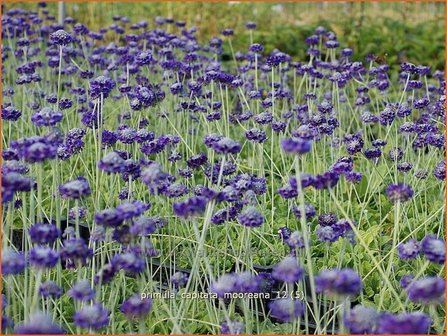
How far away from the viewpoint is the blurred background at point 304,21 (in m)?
7.11

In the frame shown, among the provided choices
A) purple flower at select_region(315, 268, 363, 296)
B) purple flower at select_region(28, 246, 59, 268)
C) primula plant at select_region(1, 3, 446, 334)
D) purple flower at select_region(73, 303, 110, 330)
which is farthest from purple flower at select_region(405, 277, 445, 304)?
purple flower at select_region(28, 246, 59, 268)

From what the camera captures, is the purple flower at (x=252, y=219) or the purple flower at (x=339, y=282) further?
the purple flower at (x=252, y=219)

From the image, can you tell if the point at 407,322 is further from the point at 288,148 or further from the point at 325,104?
the point at 325,104

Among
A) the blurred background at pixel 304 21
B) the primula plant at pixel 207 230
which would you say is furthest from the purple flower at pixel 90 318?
the blurred background at pixel 304 21

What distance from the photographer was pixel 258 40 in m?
7.29

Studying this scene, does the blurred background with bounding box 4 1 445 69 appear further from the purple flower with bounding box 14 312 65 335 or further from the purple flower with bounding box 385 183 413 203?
the purple flower with bounding box 14 312 65 335

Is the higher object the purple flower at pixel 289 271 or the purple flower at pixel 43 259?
the purple flower at pixel 43 259

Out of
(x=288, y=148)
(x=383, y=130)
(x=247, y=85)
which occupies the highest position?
(x=288, y=148)

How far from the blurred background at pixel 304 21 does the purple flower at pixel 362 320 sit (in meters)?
5.04

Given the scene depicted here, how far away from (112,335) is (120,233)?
0.37 metres

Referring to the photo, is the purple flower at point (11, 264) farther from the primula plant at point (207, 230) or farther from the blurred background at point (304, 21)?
the blurred background at point (304, 21)

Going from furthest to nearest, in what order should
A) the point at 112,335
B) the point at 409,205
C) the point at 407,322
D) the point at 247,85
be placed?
the point at 247,85 → the point at 409,205 → the point at 112,335 → the point at 407,322

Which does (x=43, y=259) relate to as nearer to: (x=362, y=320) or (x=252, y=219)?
(x=252, y=219)

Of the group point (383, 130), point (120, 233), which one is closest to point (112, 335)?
point (120, 233)
